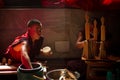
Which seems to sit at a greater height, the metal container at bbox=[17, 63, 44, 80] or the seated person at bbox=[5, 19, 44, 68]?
the seated person at bbox=[5, 19, 44, 68]

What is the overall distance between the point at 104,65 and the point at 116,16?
2.30 metres

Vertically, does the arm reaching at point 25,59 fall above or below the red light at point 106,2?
below

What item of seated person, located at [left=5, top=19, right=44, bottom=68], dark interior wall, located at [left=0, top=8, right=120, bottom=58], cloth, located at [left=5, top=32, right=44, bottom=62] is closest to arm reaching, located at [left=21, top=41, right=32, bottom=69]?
seated person, located at [left=5, top=19, right=44, bottom=68]

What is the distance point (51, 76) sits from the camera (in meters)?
5.26

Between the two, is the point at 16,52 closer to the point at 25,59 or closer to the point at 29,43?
the point at 29,43

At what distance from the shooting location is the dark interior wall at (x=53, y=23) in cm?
739

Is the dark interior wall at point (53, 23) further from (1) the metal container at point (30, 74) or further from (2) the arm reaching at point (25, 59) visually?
(1) the metal container at point (30, 74)

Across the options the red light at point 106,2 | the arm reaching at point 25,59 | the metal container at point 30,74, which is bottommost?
the metal container at point 30,74

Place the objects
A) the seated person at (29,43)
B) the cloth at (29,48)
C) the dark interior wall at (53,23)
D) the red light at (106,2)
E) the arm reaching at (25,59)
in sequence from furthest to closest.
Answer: the dark interior wall at (53,23)
the red light at (106,2)
the cloth at (29,48)
the seated person at (29,43)
the arm reaching at (25,59)

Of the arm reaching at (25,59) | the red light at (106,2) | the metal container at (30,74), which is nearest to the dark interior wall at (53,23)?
the red light at (106,2)

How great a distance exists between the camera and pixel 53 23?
7.51 metres

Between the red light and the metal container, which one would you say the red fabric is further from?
the red light

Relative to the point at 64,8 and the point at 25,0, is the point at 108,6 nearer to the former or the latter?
the point at 64,8

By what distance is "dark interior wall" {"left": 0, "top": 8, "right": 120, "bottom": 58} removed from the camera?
7.39 m
